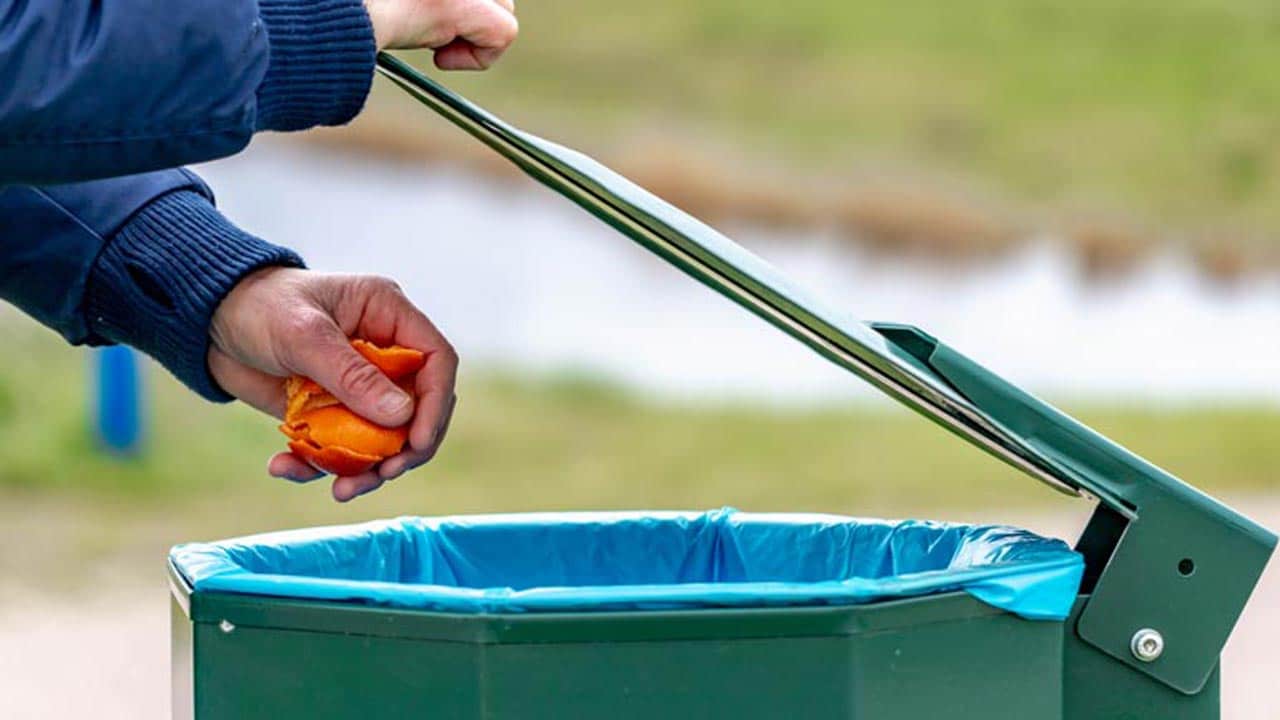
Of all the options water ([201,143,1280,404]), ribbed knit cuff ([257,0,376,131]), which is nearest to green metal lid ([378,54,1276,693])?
ribbed knit cuff ([257,0,376,131])

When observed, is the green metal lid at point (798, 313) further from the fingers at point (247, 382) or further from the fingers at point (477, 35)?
the fingers at point (247, 382)

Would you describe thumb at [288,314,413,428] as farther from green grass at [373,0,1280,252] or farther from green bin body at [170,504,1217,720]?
green grass at [373,0,1280,252]

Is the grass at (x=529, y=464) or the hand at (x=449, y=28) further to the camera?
the grass at (x=529, y=464)

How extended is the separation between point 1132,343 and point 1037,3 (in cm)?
485

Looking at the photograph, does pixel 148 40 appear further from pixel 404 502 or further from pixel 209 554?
pixel 404 502

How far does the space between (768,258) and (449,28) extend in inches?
292

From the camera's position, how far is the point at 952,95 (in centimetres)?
1116

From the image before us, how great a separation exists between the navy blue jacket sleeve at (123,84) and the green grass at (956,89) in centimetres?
888

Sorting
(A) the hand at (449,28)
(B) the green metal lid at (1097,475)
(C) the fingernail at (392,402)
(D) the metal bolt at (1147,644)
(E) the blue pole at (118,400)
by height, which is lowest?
(E) the blue pole at (118,400)

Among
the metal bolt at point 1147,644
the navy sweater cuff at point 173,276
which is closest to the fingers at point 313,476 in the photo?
the navy sweater cuff at point 173,276

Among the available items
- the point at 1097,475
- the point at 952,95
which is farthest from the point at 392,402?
the point at 952,95

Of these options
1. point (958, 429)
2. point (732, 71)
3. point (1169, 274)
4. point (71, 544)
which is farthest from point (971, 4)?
point (958, 429)

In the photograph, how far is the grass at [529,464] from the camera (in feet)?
16.5

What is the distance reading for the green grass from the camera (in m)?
10.3
